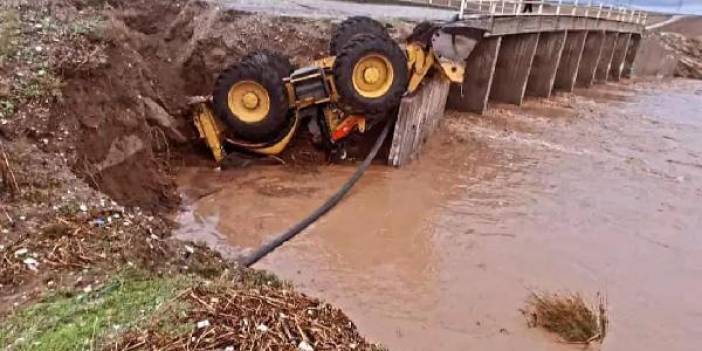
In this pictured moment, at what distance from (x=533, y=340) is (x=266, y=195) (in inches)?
141

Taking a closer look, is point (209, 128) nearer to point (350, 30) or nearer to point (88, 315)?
point (350, 30)

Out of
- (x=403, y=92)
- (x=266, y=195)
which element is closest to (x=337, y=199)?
(x=266, y=195)

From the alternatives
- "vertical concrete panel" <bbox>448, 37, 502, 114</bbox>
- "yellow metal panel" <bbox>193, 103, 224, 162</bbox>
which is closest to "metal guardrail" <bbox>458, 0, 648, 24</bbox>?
"vertical concrete panel" <bbox>448, 37, 502, 114</bbox>

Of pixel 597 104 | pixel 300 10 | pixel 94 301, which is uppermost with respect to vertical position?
pixel 300 10

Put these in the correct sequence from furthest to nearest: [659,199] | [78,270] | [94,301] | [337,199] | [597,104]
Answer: [597,104]
[659,199]
[337,199]
[78,270]
[94,301]

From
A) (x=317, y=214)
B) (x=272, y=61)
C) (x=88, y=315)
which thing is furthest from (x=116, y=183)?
(x=88, y=315)

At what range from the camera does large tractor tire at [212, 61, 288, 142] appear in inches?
311

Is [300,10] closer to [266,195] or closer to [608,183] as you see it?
[266,195]

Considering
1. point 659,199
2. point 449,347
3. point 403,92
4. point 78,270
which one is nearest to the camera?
point 78,270

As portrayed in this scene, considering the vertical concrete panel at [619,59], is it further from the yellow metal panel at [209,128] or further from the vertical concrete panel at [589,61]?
the yellow metal panel at [209,128]

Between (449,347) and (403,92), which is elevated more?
(403,92)

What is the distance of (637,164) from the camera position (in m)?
10.7

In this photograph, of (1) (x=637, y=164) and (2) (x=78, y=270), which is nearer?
(2) (x=78, y=270)

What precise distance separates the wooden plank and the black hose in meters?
0.23
